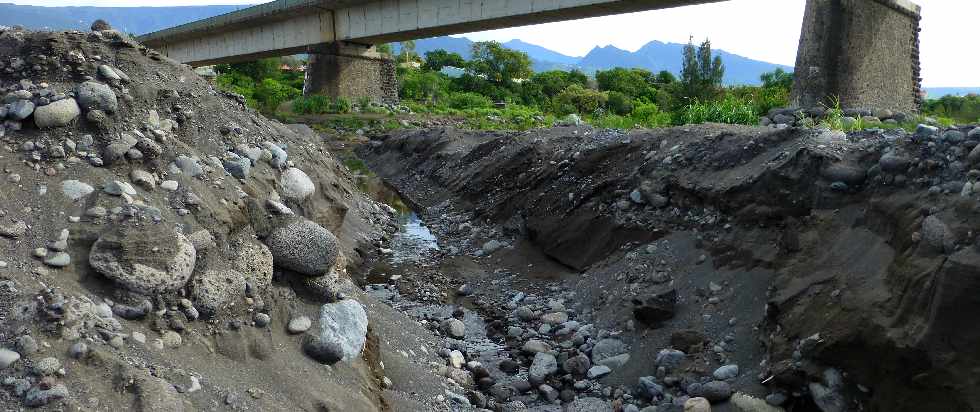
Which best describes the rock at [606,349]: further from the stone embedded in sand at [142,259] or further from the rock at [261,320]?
the stone embedded in sand at [142,259]

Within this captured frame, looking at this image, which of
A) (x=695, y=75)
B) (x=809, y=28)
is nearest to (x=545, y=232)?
(x=809, y=28)

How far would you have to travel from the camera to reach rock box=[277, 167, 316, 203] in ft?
21.1

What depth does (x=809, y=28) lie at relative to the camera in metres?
14.7

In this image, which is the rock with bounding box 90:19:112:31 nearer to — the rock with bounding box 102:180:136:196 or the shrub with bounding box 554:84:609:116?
the rock with bounding box 102:180:136:196

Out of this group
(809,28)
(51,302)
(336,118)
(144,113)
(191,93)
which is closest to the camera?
(51,302)

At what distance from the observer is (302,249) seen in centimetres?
491

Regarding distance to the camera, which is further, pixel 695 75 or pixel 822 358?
pixel 695 75

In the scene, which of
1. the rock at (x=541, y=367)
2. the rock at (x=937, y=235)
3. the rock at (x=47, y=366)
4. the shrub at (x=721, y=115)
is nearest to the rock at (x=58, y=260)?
the rock at (x=47, y=366)

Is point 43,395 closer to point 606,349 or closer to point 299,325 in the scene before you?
point 299,325

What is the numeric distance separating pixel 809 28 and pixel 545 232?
9.58 metres

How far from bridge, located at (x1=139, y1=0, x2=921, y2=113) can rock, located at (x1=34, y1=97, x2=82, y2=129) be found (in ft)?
47.6

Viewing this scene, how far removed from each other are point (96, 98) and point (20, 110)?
474 millimetres

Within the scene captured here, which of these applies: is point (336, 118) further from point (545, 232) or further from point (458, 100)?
point (545, 232)

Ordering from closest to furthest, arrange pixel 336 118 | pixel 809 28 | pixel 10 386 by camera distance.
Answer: pixel 10 386, pixel 809 28, pixel 336 118
